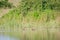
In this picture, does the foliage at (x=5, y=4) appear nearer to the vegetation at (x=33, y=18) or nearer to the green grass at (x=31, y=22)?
the vegetation at (x=33, y=18)

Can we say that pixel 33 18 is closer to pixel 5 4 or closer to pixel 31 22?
pixel 31 22

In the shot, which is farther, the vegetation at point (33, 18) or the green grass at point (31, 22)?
the vegetation at point (33, 18)

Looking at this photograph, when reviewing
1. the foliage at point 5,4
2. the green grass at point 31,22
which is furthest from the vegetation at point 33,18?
the foliage at point 5,4

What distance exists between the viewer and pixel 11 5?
21.9m

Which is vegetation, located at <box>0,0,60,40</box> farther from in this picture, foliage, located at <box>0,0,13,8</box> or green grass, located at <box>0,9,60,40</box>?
foliage, located at <box>0,0,13,8</box>

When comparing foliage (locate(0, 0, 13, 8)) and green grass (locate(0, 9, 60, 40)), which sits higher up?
foliage (locate(0, 0, 13, 8))

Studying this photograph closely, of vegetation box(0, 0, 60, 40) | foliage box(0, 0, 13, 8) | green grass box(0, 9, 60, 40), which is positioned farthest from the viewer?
foliage box(0, 0, 13, 8)

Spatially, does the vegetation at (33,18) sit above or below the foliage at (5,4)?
below

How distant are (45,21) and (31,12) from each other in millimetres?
1742

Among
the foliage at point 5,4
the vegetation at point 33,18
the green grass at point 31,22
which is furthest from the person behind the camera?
the foliage at point 5,4

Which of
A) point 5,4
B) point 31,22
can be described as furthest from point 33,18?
point 5,4

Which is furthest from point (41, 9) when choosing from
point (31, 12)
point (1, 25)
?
point (1, 25)

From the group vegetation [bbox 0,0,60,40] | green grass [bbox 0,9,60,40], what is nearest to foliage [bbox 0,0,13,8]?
vegetation [bbox 0,0,60,40]

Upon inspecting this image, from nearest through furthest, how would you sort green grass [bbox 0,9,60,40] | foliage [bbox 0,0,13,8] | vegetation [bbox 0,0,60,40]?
1. green grass [bbox 0,9,60,40]
2. vegetation [bbox 0,0,60,40]
3. foliage [bbox 0,0,13,8]
